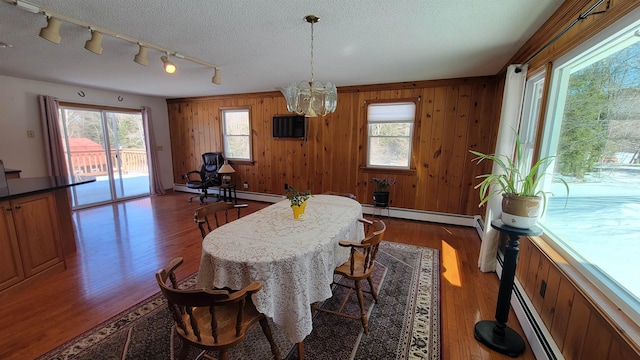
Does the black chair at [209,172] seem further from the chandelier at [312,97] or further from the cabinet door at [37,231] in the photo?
the chandelier at [312,97]

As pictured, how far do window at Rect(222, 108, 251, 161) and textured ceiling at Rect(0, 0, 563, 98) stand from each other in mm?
1780

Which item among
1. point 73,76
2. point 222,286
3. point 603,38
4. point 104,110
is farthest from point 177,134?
point 603,38

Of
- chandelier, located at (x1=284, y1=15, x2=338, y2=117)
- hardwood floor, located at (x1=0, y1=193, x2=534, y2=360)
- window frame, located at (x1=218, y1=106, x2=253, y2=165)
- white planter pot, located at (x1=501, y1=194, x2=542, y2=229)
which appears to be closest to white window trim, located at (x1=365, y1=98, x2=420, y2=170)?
hardwood floor, located at (x1=0, y1=193, x2=534, y2=360)

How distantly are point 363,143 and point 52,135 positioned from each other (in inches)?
214

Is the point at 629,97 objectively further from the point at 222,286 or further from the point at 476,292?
the point at 222,286

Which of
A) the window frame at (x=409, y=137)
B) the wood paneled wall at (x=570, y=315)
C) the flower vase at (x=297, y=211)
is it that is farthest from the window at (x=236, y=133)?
the wood paneled wall at (x=570, y=315)

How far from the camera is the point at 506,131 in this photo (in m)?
2.57

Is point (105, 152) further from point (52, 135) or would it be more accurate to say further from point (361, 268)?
point (361, 268)

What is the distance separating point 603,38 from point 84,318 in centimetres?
390

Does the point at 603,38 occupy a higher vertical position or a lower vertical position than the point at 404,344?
higher

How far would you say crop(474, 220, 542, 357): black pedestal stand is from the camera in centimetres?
171

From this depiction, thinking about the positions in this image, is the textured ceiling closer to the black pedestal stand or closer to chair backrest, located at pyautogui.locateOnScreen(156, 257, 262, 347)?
the black pedestal stand

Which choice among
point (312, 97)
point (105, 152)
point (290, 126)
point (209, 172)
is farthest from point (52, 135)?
point (312, 97)

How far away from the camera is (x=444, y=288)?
2.45 m
